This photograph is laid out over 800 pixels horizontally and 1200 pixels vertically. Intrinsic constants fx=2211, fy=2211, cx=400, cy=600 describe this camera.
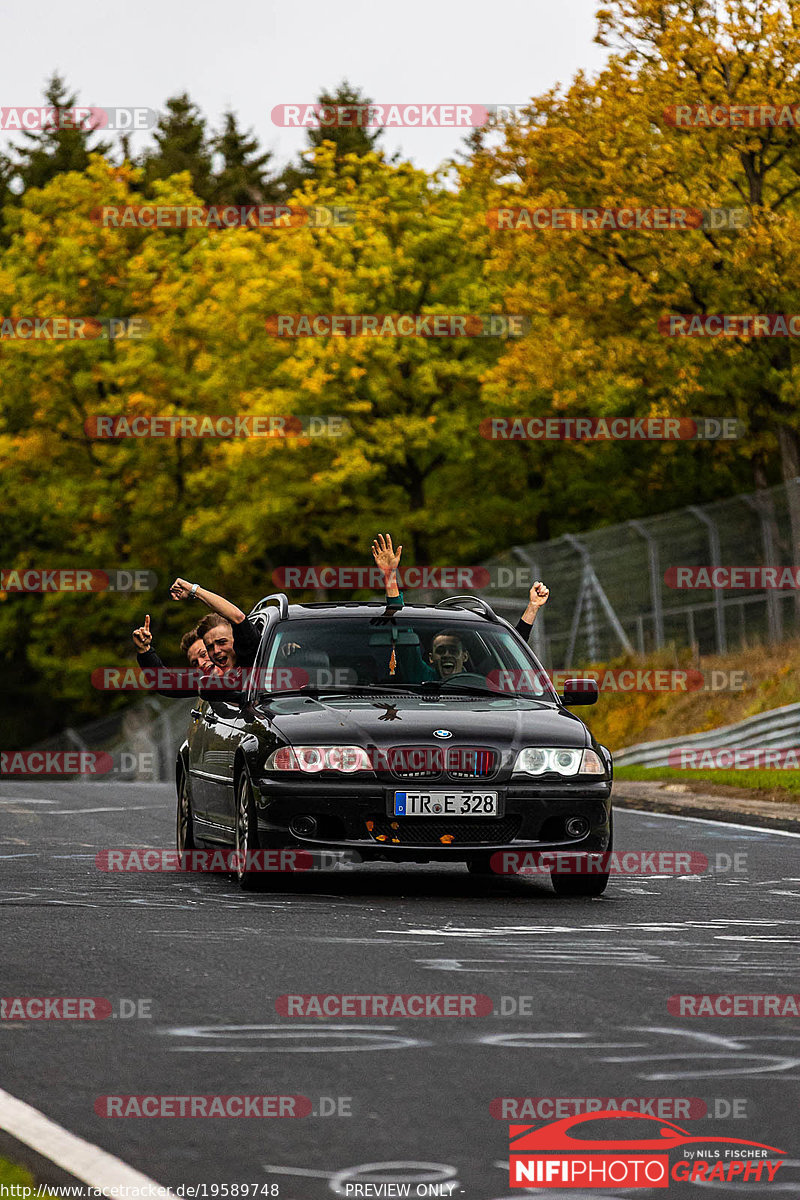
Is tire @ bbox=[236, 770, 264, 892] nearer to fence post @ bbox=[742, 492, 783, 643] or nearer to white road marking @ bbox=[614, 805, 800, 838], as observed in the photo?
white road marking @ bbox=[614, 805, 800, 838]

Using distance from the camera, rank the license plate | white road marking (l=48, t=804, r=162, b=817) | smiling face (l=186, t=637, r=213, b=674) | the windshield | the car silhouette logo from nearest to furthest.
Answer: the car silhouette logo, the license plate, the windshield, smiling face (l=186, t=637, r=213, b=674), white road marking (l=48, t=804, r=162, b=817)

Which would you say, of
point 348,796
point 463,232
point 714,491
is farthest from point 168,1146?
point 714,491

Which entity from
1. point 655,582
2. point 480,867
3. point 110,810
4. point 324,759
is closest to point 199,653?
point 480,867

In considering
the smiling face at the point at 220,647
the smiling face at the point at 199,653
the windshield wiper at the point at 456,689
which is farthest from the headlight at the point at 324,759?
the smiling face at the point at 199,653

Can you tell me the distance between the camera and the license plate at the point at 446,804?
11547 millimetres

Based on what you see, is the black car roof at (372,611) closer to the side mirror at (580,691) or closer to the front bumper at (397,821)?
the side mirror at (580,691)

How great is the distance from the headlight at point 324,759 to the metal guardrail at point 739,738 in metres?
15.7

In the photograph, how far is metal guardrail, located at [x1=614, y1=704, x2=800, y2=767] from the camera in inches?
1081

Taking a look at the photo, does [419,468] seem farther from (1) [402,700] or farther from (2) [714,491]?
(1) [402,700]

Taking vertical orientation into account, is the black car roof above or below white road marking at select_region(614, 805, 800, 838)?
above

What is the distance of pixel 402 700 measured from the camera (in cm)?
1248

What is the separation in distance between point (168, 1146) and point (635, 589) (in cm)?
3215

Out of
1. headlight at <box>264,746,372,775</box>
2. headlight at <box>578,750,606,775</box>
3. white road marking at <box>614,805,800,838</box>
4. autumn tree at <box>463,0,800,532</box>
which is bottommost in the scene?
white road marking at <box>614,805,800,838</box>

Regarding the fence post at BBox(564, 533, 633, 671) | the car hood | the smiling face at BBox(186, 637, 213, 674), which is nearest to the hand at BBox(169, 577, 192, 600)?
the car hood
